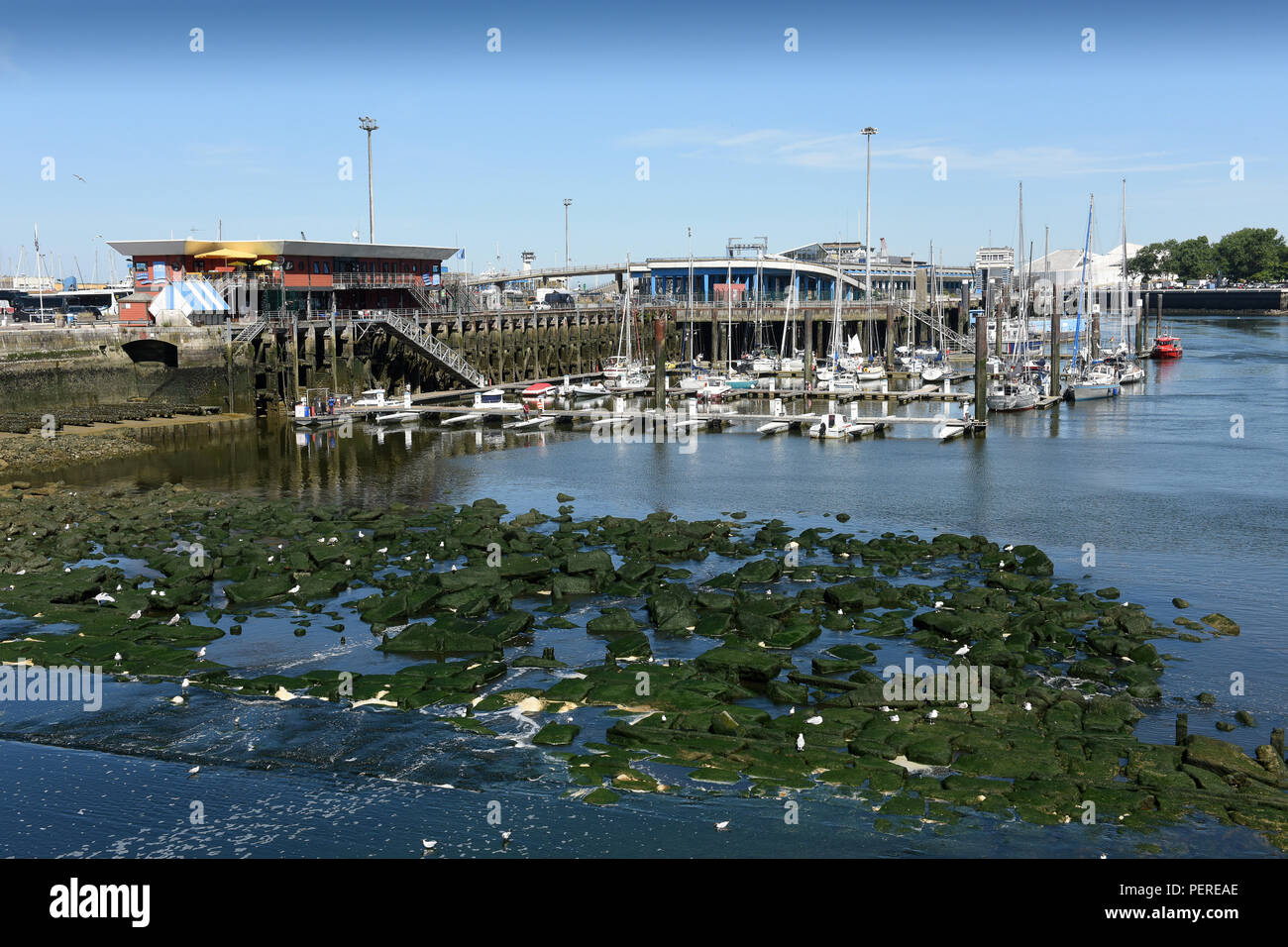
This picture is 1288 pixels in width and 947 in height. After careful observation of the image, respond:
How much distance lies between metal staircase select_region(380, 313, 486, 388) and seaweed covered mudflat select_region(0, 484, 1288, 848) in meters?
45.1

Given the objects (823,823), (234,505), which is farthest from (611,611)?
(234,505)

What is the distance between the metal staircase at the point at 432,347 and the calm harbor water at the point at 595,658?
15.9 metres

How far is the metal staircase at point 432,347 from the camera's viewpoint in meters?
94.6

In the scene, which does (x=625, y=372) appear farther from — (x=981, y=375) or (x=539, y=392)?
(x=981, y=375)

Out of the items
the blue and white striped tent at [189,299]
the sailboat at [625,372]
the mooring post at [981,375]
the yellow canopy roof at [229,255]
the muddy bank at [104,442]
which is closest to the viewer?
the muddy bank at [104,442]

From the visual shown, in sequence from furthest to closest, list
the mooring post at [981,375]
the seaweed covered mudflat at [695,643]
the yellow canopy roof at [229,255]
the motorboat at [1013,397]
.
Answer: the motorboat at [1013,397] < the yellow canopy roof at [229,255] < the mooring post at [981,375] < the seaweed covered mudflat at [695,643]

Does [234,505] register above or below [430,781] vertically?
above

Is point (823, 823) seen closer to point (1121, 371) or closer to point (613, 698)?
point (613, 698)

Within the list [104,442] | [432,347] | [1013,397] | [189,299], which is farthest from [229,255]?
[1013,397]

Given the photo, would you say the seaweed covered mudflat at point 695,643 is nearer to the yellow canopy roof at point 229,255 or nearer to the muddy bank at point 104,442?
the muddy bank at point 104,442

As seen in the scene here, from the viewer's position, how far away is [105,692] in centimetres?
3016

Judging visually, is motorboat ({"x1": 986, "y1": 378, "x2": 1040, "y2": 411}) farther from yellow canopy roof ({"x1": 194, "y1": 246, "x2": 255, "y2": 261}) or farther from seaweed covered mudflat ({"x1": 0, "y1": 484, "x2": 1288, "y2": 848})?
yellow canopy roof ({"x1": 194, "y1": 246, "x2": 255, "y2": 261})

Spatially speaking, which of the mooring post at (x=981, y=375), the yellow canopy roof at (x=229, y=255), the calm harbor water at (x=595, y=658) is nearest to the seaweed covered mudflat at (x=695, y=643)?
the calm harbor water at (x=595, y=658)
